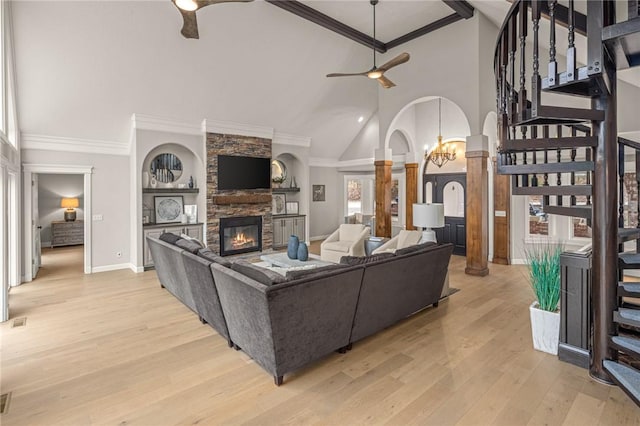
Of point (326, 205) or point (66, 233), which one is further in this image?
point (326, 205)

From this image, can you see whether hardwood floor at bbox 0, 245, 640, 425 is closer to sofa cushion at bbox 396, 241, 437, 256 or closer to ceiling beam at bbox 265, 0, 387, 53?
sofa cushion at bbox 396, 241, 437, 256

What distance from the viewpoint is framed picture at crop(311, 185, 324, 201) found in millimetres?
10361

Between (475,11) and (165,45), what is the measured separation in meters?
5.25

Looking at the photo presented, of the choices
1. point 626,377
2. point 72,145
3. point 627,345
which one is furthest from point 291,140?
point 626,377

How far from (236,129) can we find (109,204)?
3.02 metres

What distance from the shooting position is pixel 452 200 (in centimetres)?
819

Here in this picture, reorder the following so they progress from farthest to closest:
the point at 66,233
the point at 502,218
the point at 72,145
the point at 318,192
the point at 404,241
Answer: the point at 318,192 → the point at 66,233 → the point at 502,218 → the point at 72,145 → the point at 404,241

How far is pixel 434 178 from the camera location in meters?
8.50

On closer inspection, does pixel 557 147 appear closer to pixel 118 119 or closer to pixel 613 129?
pixel 613 129

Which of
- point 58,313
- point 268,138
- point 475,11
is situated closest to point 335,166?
point 268,138

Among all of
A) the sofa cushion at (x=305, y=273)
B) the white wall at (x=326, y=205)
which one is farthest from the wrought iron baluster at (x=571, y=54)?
the white wall at (x=326, y=205)

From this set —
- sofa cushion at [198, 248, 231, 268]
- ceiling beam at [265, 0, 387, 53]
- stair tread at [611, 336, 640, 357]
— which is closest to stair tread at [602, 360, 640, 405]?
stair tread at [611, 336, 640, 357]

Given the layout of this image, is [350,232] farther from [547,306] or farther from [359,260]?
[547,306]

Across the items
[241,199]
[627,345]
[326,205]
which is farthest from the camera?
[326,205]
